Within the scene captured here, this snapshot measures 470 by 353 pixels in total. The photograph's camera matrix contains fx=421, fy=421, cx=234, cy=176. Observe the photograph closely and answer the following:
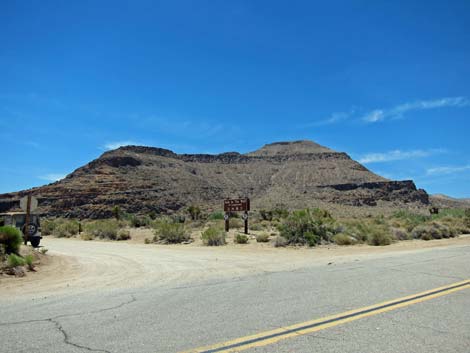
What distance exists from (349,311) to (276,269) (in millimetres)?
6127

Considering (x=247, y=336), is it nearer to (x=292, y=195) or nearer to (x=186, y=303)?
(x=186, y=303)

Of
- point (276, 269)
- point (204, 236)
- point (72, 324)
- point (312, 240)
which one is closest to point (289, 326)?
point (72, 324)

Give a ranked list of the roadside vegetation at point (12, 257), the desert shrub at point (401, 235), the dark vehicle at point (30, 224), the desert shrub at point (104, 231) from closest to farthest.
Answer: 1. the roadside vegetation at point (12, 257)
2. the dark vehicle at point (30, 224)
3. the desert shrub at point (401, 235)
4. the desert shrub at point (104, 231)

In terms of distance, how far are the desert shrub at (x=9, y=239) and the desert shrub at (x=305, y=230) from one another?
47.7 ft

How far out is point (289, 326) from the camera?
20.0 ft

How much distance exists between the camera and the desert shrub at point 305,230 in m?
23.7

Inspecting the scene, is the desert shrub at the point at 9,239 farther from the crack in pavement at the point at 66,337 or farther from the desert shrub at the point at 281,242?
the desert shrub at the point at 281,242

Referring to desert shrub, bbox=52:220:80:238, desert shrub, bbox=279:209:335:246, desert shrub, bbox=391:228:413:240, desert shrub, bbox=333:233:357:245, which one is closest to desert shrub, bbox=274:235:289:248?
desert shrub, bbox=279:209:335:246

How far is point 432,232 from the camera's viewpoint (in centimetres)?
2952

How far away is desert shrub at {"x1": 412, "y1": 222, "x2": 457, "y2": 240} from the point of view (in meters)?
29.0

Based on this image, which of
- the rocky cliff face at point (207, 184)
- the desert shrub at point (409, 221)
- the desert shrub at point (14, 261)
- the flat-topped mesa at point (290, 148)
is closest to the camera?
the desert shrub at point (14, 261)

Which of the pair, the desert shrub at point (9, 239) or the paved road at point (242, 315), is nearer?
the paved road at point (242, 315)

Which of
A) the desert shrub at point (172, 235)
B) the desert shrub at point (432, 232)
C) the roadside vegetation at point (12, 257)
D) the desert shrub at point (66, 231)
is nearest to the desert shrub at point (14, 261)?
the roadside vegetation at point (12, 257)

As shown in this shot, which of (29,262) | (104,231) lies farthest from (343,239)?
(104,231)
